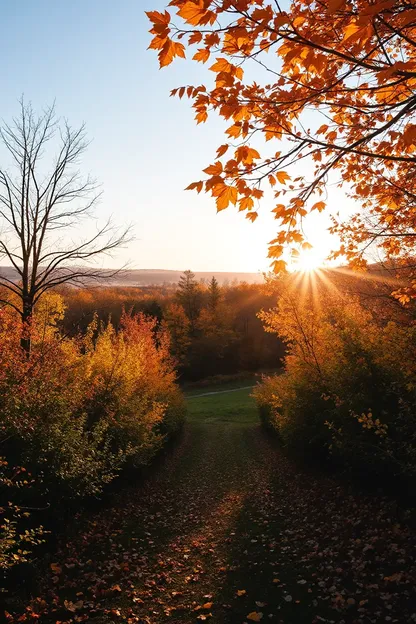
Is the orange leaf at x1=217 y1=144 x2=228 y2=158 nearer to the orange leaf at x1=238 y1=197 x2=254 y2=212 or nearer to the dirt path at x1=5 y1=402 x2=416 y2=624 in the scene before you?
the orange leaf at x1=238 y1=197 x2=254 y2=212

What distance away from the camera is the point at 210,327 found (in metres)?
55.0

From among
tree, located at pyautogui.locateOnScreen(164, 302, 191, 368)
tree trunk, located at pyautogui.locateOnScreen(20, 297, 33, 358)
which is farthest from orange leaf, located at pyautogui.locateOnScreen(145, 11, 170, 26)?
tree, located at pyautogui.locateOnScreen(164, 302, 191, 368)

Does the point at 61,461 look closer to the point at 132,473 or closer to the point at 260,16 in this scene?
the point at 132,473

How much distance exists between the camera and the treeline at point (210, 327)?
52.9m

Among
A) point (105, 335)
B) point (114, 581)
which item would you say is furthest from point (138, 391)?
point (114, 581)

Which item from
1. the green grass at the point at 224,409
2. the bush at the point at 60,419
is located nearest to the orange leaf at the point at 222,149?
the bush at the point at 60,419

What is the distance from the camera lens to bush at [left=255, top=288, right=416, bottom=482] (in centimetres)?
696

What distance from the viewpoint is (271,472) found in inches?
537

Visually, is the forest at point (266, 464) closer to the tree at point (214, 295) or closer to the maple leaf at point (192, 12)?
the maple leaf at point (192, 12)

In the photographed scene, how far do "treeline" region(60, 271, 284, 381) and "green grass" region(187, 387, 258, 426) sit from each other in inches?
464

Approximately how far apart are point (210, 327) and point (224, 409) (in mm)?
23517

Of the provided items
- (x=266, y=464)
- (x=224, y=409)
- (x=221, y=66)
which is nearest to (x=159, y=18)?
(x=221, y=66)

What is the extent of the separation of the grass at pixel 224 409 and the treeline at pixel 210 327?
11614 millimetres

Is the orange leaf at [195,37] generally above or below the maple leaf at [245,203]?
above
